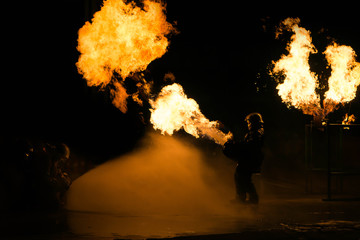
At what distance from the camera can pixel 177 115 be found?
13.1 metres

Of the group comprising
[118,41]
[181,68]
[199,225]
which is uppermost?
[181,68]

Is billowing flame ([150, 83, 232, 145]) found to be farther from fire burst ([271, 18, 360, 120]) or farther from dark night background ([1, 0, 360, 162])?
dark night background ([1, 0, 360, 162])

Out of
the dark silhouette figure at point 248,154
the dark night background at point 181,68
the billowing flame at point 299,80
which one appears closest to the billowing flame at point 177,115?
the dark silhouette figure at point 248,154

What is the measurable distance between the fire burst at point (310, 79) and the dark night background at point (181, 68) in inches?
220

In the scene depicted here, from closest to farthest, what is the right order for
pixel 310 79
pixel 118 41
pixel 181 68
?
pixel 118 41, pixel 310 79, pixel 181 68

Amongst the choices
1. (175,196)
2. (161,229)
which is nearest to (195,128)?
(175,196)

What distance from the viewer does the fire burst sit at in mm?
14742

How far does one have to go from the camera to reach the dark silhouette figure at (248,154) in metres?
11.7

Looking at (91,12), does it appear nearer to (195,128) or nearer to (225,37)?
(195,128)

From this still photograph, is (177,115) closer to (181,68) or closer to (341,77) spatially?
(341,77)

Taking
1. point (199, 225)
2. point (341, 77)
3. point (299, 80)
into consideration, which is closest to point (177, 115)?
point (299, 80)

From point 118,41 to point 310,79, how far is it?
4861mm

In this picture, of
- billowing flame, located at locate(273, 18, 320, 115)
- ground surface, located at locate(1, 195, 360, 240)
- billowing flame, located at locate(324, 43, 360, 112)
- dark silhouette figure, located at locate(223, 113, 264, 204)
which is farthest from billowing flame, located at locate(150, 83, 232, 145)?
billowing flame, located at locate(324, 43, 360, 112)

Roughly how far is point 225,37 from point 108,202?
11322 millimetres
